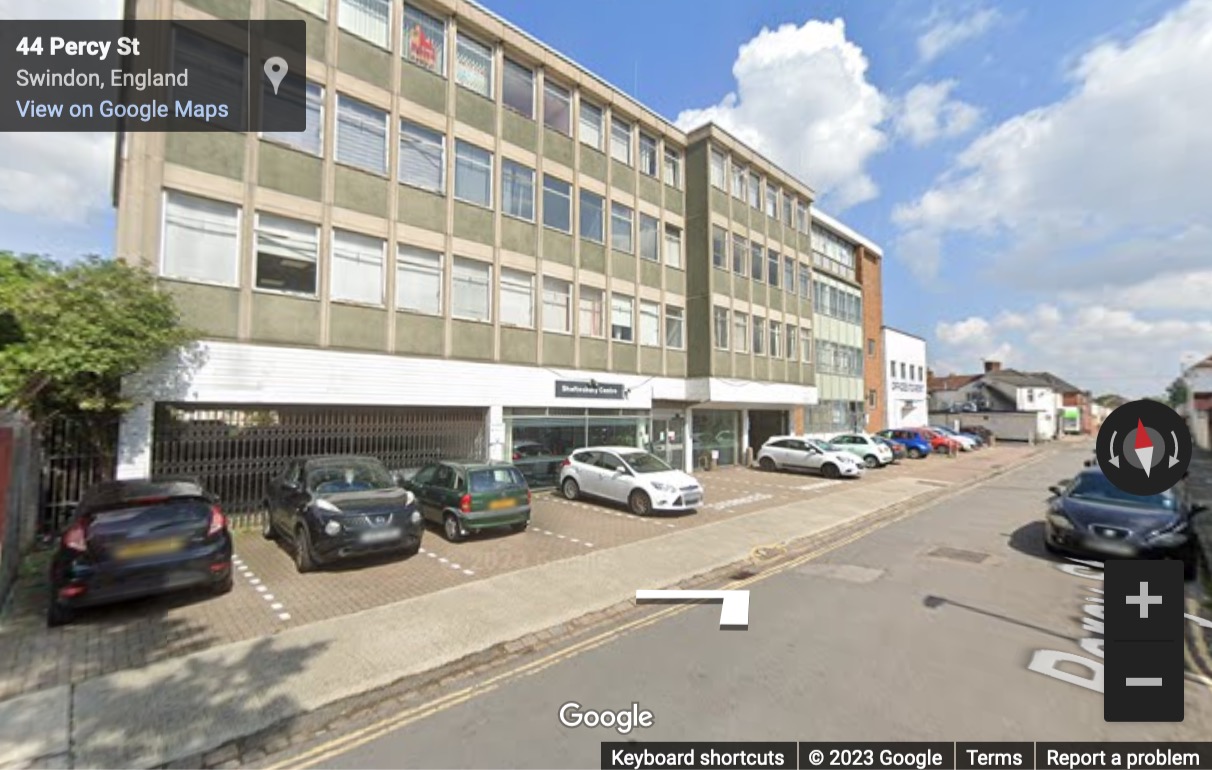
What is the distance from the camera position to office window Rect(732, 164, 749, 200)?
885 inches

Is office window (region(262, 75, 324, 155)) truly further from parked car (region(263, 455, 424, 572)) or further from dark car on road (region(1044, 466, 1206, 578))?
dark car on road (region(1044, 466, 1206, 578))

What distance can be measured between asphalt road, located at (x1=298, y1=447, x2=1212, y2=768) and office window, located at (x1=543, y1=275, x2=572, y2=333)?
10.7m

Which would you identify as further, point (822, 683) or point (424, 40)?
point (424, 40)

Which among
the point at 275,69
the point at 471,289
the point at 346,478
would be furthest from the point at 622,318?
the point at 346,478

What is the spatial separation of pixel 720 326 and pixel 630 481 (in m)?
10.0

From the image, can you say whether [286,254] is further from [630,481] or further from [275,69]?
[630,481]

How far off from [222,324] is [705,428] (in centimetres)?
1719

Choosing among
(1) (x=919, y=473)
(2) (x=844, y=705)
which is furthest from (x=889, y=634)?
(1) (x=919, y=473)

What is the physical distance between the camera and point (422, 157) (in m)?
13.8

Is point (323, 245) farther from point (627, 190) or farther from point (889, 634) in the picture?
point (889, 634)

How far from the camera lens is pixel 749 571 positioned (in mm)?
8656

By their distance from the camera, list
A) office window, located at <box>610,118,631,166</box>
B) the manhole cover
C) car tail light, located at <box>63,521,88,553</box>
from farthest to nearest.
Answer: office window, located at <box>610,118,631,166</box> → the manhole cover → car tail light, located at <box>63,521,88,553</box>

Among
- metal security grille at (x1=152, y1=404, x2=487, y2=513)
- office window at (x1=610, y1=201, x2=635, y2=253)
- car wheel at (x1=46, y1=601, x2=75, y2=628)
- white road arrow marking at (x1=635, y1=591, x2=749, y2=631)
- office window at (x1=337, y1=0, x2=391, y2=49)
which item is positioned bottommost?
white road arrow marking at (x1=635, y1=591, x2=749, y2=631)

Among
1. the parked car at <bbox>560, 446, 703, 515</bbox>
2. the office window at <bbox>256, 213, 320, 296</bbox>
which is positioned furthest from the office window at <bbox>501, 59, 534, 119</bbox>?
the parked car at <bbox>560, 446, 703, 515</bbox>
